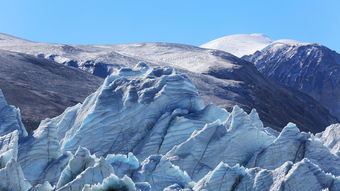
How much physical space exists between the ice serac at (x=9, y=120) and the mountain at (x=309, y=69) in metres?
124

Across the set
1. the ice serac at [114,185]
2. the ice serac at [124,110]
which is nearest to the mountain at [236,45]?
the ice serac at [124,110]

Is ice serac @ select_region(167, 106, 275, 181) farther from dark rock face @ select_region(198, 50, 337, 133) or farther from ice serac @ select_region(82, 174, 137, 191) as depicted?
dark rock face @ select_region(198, 50, 337, 133)

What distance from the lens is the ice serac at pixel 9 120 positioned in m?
23.1

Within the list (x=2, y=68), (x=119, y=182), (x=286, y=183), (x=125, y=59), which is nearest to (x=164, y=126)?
(x=286, y=183)

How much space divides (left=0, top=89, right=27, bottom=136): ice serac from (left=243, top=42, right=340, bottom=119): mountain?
124 metres

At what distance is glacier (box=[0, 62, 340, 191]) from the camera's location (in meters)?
15.3

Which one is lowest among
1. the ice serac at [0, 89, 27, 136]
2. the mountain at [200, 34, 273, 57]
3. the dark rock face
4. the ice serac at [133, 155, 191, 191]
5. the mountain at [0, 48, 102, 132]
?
the mountain at [200, 34, 273, 57]

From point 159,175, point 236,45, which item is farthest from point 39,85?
point 236,45

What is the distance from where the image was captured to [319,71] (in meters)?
149

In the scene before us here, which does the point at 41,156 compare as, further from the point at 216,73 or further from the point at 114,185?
the point at 216,73

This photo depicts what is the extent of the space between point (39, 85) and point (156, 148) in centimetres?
6283

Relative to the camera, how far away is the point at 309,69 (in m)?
152

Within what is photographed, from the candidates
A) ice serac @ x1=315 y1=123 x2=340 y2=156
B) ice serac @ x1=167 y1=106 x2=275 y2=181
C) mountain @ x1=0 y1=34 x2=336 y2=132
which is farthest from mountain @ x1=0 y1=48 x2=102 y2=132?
ice serac @ x1=167 y1=106 x2=275 y2=181

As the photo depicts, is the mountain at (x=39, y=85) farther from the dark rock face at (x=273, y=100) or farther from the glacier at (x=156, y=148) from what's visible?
the glacier at (x=156, y=148)
